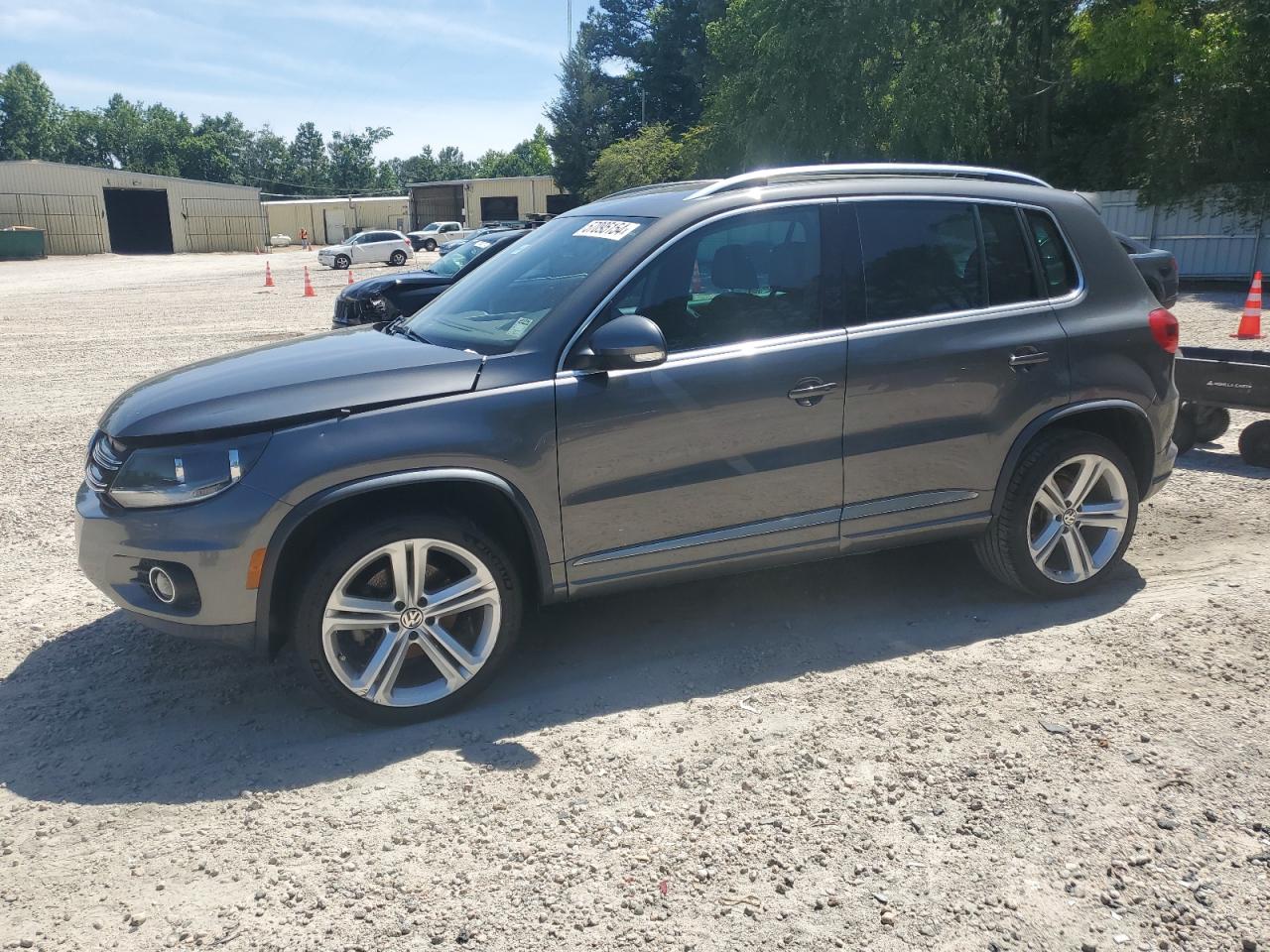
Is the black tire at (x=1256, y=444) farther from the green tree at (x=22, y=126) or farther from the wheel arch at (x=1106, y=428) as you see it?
the green tree at (x=22, y=126)

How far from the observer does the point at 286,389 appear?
369 cm

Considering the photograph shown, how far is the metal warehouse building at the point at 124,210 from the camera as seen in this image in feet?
184

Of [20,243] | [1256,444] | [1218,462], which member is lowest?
[1218,462]

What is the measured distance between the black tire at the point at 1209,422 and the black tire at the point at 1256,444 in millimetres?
394

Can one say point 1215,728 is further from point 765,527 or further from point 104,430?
point 104,430

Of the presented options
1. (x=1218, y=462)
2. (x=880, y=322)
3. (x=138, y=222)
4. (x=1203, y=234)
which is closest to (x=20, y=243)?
(x=138, y=222)

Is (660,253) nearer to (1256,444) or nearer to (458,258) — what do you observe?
(1256,444)

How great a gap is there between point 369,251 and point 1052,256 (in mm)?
43474

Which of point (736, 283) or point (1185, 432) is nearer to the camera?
point (736, 283)

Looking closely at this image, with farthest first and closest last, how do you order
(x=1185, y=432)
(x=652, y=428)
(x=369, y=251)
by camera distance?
(x=369, y=251), (x=1185, y=432), (x=652, y=428)

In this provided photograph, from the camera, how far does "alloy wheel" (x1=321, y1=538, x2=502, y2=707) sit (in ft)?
11.9

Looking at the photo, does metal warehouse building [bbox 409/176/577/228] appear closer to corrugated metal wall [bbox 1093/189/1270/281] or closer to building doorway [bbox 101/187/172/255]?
building doorway [bbox 101/187/172/255]

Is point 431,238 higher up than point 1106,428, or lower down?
higher up

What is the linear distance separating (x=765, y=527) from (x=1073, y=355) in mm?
1648
